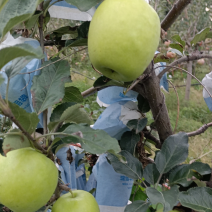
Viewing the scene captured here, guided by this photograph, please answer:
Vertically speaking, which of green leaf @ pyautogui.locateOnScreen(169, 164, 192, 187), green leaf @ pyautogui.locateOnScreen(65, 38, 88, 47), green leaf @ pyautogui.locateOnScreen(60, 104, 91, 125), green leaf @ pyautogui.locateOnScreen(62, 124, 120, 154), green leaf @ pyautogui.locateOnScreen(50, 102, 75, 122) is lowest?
green leaf @ pyautogui.locateOnScreen(169, 164, 192, 187)

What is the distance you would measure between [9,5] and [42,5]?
5.3 inches

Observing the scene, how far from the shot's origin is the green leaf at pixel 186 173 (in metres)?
0.60

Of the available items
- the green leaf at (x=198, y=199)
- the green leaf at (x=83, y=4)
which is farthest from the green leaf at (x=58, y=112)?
the green leaf at (x=198, y=199)

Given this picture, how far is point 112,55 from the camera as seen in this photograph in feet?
1.37

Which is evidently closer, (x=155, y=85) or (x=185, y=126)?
(x=155, y=85)

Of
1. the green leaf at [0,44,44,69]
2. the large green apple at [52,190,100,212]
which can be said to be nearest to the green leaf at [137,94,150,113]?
the large green apple at [52,190,100,212]

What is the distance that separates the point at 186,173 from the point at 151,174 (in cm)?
9

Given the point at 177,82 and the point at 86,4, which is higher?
the point at 86,4

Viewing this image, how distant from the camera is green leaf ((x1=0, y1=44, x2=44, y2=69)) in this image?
31 cm

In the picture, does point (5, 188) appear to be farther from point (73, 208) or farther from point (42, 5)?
point (42, 5)

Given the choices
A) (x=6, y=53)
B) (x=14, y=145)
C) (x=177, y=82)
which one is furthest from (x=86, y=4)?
(x=177, y=82)

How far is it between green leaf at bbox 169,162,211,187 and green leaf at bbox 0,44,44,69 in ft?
1.53

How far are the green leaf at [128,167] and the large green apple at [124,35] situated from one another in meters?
0.26

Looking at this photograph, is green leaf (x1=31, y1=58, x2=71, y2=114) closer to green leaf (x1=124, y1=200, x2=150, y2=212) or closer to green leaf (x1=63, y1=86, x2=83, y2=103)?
green leaf (x1=63, y1=86, x2=83, y2=103)
